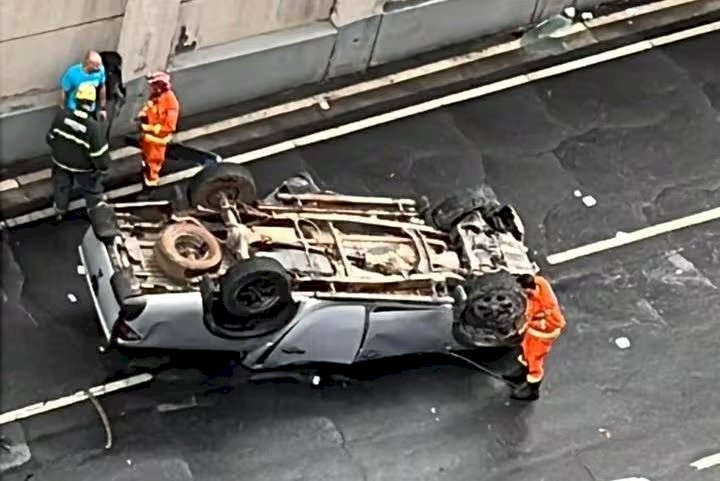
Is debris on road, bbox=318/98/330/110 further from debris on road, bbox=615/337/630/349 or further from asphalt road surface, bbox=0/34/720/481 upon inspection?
debris on road, bbox=615/337/630/349

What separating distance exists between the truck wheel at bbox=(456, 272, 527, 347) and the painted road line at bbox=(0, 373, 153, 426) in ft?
10.4

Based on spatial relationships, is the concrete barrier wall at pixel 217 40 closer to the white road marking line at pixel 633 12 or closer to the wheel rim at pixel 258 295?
the white road marking line at pixel 633 12

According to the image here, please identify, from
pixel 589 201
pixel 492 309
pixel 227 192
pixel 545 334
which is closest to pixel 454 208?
pixel 492 309

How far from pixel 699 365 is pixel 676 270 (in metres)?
1.30

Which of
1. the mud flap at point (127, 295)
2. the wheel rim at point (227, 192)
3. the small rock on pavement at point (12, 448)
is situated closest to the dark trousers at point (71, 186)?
the wheel rim at point (227, 192)

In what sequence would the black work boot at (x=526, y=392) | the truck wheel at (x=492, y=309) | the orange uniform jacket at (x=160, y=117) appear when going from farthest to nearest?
the orange uniform jacket at (x=160, y=117) → the black work boot at (x=526, y=392) → the truck wheel at (x=492, y=309)

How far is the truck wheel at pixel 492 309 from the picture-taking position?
697 inches

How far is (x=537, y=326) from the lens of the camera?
17859 millimetres

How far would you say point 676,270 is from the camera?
20.0 metres

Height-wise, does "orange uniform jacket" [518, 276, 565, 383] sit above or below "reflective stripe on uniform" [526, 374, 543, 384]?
above

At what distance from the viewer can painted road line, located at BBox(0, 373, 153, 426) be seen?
17328mm

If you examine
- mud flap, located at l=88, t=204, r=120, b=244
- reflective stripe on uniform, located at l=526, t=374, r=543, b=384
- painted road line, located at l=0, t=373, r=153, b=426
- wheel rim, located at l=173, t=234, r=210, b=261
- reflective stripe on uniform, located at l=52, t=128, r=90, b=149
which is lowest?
reflective stripe on uniform, located at l=526, t=374, r=543, b=384

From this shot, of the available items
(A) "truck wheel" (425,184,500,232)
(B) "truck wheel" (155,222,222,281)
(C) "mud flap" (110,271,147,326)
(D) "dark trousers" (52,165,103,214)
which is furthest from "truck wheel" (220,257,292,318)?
(D) "dark trousers" (52,165,103,214)

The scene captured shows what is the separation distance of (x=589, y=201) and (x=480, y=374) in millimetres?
2973
